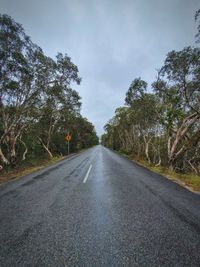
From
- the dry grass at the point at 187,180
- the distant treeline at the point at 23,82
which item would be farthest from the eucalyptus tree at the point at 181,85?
the distant treeline at the point at 23,82

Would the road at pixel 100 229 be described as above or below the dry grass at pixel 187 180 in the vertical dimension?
above

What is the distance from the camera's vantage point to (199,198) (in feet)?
19.7

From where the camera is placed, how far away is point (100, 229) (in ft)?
12.0

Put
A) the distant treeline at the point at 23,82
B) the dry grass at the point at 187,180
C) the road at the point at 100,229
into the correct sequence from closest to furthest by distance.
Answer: the road at the point at 100,229 → the dry grass at the point at 187,180 → the distant treeline at the point at 23,82

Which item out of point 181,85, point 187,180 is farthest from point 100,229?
point 181,85

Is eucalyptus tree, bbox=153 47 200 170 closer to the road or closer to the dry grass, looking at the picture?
the dry grass

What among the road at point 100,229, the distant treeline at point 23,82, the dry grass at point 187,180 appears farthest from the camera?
the distant treeline at point 23,82

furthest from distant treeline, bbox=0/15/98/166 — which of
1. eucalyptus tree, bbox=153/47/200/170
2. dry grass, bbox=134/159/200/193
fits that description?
dry grass, bbox=134/159/200/193

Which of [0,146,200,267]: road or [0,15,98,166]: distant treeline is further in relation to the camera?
[0,15,98,166]: distant treeline

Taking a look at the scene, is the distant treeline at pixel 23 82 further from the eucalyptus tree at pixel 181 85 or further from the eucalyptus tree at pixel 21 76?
the eucalyptus tree at pixel 181 85

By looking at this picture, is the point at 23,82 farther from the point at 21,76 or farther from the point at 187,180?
the point at 187,180

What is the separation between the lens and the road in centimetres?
272

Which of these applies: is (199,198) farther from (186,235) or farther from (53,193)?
(53,193)

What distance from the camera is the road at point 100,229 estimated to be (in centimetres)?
272
